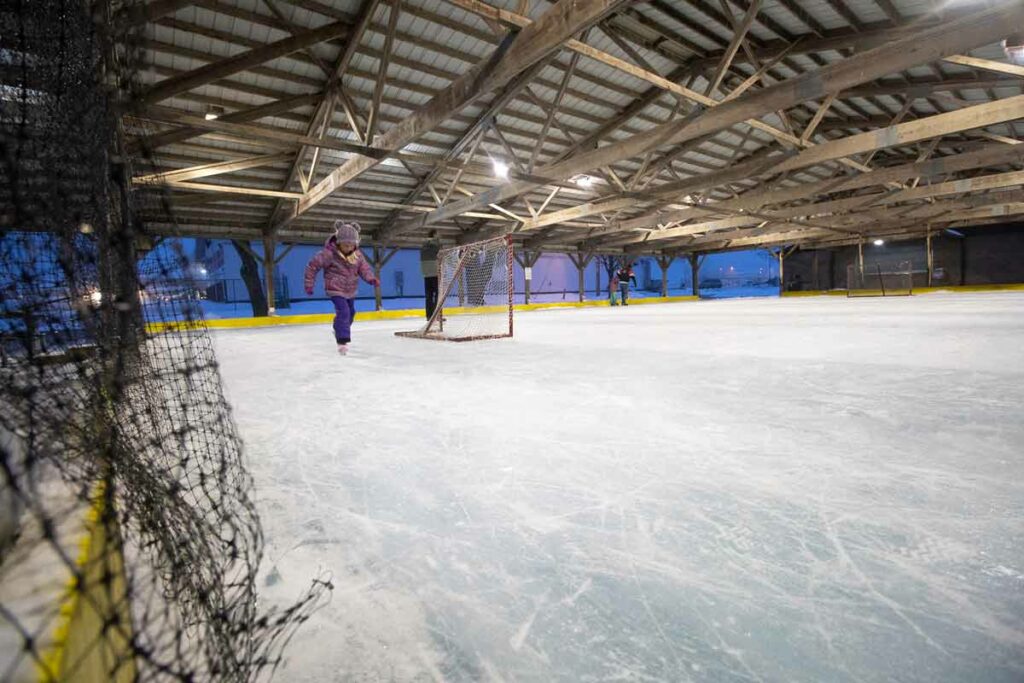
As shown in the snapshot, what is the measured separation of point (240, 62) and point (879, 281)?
91.1ft

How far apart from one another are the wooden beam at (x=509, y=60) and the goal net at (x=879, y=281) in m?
21.9

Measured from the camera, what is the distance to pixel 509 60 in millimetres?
5098

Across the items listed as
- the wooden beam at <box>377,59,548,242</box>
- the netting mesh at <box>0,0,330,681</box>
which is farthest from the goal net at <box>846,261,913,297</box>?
the netting mesh at <box>0,0,330,681</box>

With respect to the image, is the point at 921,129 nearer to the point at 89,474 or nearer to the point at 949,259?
the point at 89,474

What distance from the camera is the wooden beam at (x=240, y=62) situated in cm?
612

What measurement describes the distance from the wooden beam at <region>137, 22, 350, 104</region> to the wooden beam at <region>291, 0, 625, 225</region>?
5.17ft

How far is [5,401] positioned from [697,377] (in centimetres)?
405

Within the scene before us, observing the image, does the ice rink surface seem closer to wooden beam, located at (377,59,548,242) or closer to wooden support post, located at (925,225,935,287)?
wooden beam, located at (377,59,548,242)

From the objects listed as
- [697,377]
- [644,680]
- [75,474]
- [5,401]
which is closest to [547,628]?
[644,680]

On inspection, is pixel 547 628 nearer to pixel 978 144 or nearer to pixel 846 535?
pixel 846 535

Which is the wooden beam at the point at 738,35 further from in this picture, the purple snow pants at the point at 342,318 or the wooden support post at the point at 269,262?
the wooden support post at the point at 269,262

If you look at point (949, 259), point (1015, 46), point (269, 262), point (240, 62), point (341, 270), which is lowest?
point (341, 270)

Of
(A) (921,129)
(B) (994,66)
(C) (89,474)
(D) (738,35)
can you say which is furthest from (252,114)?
(A) (921,129)

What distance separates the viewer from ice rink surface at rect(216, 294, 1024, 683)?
1016 millimetres
